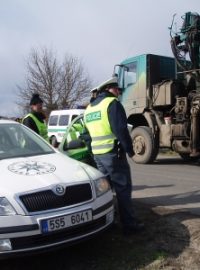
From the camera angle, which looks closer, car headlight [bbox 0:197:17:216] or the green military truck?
Answer: car headlight [bbox 0:197:17:216]

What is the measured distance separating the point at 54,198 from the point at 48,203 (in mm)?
77

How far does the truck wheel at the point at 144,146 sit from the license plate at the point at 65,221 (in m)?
8.24

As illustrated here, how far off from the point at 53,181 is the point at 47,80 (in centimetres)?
3503

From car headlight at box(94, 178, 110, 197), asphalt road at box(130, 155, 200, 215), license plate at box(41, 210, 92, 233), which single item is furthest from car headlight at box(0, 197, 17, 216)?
asphalt road at box(130, 155, 200, 215)

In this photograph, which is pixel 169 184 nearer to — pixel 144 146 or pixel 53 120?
pixel 144 146

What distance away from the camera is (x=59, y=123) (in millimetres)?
23688

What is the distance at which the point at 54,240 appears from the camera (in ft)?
13.7

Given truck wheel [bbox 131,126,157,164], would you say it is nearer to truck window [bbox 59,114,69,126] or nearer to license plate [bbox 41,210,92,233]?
license plate [bbox 41,210,92,233]

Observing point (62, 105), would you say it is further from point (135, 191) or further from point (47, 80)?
point (135, 191)

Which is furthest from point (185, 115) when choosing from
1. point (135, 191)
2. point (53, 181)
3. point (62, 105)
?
point (62, 105)

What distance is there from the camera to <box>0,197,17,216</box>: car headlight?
4020 mm

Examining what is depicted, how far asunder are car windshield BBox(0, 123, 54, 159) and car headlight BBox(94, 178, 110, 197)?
92 cm

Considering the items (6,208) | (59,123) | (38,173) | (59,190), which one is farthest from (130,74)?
(59,123)

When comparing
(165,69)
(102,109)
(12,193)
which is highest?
(165,69)
